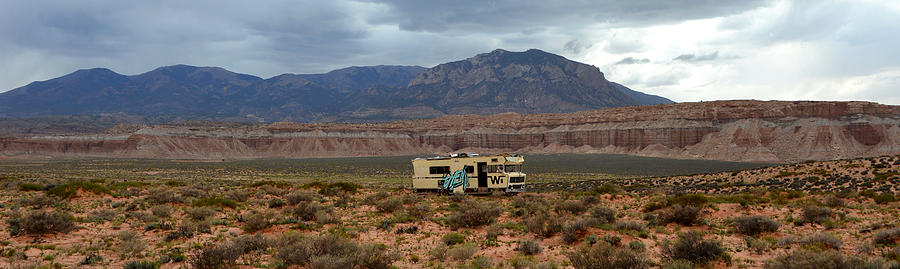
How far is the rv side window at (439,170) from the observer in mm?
33281

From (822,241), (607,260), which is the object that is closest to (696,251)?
(607,260)

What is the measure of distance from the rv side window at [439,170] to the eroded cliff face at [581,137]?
9097cm

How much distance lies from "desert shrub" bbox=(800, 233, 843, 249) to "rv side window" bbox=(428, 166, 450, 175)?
21.2 metres

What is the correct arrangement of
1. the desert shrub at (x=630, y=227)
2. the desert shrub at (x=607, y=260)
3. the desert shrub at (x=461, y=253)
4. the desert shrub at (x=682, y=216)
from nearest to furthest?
the desert shrub at (x=607, y=260) < the desert shrub at (x=461, y=253) < the desert shrub at (x=630, y=227) < the desert shrub at (x=682, y=216)

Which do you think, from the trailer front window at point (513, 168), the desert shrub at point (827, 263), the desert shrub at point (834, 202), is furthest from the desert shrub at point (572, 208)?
the desert shrub at point (827, 263)

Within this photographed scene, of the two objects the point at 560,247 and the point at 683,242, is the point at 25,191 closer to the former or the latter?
the point at 560,247

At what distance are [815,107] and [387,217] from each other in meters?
118

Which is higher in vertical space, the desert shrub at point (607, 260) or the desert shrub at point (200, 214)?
the desert shrub at point (607, 260)

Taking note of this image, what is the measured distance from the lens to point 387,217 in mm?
23016

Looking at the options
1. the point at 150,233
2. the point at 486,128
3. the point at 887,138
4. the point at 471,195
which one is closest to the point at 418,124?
the point at 486,128

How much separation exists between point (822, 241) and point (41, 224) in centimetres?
2410

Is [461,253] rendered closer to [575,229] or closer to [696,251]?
[575,229]

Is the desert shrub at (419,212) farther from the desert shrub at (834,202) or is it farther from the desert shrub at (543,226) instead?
the desert shrub at (834,202)

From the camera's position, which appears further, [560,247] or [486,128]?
[486,128]
